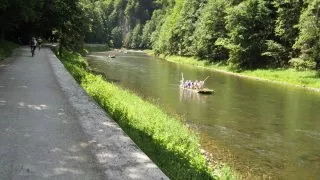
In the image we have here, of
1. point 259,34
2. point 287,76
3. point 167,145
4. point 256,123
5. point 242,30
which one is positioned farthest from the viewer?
point 242,30

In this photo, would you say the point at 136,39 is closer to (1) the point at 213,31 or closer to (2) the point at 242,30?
(1) the point at 213,31

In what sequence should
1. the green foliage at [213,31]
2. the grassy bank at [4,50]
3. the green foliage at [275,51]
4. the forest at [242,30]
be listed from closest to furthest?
the grassy bank at [4,50] < the forest at [242,30] < the green foliage at [275,51] < the green foliage at [213,31]

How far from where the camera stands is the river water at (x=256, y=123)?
14750mm

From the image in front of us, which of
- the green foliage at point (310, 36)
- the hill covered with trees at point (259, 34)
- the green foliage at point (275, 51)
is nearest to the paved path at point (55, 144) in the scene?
the green foliage at point (310, 36)

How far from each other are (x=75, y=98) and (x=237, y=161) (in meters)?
6.37

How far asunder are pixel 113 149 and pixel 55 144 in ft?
3.70

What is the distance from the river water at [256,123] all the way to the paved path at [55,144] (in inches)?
272

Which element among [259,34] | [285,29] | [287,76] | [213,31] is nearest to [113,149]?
[287,76]

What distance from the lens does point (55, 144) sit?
7258mm

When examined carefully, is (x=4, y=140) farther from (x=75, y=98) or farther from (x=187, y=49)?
(x=187, y=49)

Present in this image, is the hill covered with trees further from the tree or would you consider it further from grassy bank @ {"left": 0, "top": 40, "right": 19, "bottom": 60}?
grassy bank @ {"left": 0, "top": 40, "right": 19, "bottom": 60}

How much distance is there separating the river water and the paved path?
6898 millimetres

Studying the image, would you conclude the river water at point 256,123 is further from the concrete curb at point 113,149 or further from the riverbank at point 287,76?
the concrete curb at point 113,149

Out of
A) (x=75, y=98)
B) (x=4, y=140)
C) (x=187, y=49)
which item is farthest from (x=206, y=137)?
(x=187, y=49)
